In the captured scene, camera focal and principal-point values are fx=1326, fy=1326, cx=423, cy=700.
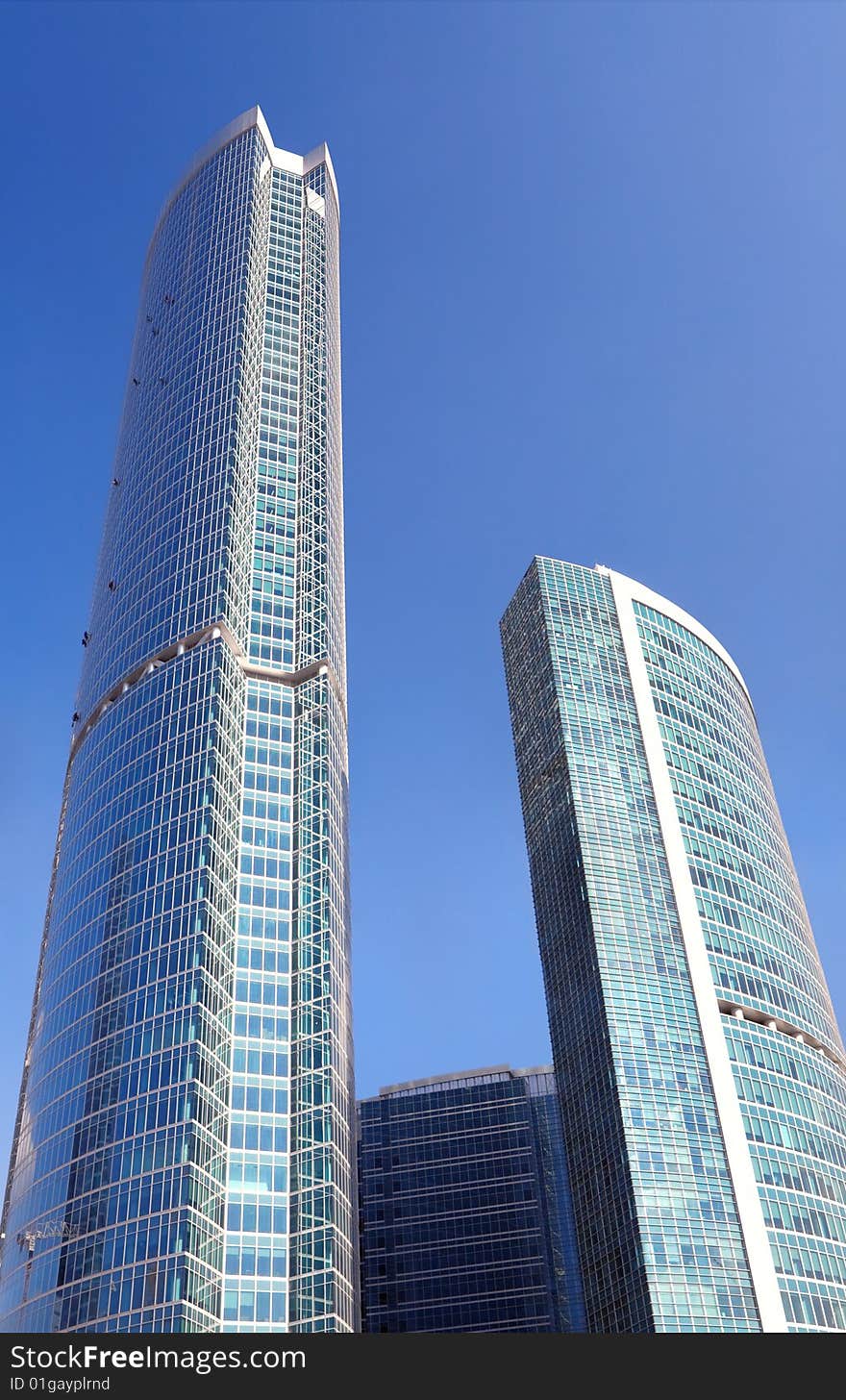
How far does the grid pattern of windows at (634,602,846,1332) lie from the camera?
11025 cm

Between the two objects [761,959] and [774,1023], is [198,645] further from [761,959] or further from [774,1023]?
[774,1023]

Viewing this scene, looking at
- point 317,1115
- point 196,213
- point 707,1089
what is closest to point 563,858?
point 707,1089

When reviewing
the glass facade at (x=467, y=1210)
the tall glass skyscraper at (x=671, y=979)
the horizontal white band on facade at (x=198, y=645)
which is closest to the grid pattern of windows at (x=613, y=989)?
the tall glass skyscraper at (x=671, y=979)

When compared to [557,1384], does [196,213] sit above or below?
above

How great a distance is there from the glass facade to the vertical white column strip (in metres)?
42.1

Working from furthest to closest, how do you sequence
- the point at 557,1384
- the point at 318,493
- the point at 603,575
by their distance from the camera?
the point at 603,575 → the point at 318,493 → the point at 557,1384

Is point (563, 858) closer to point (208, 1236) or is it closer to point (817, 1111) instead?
point (817, 1111)

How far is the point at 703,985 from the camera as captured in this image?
12238cm

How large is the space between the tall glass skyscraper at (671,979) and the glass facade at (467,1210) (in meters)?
38.9

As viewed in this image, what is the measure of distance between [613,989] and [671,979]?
5748 mm

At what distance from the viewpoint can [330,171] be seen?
17362 centimetres

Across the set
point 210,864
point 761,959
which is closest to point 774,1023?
point 761,959

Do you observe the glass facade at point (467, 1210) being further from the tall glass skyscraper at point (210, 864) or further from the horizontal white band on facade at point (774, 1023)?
the tall glass skyscraper at point (210, 864)

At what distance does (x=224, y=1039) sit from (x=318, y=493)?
6217 cm
